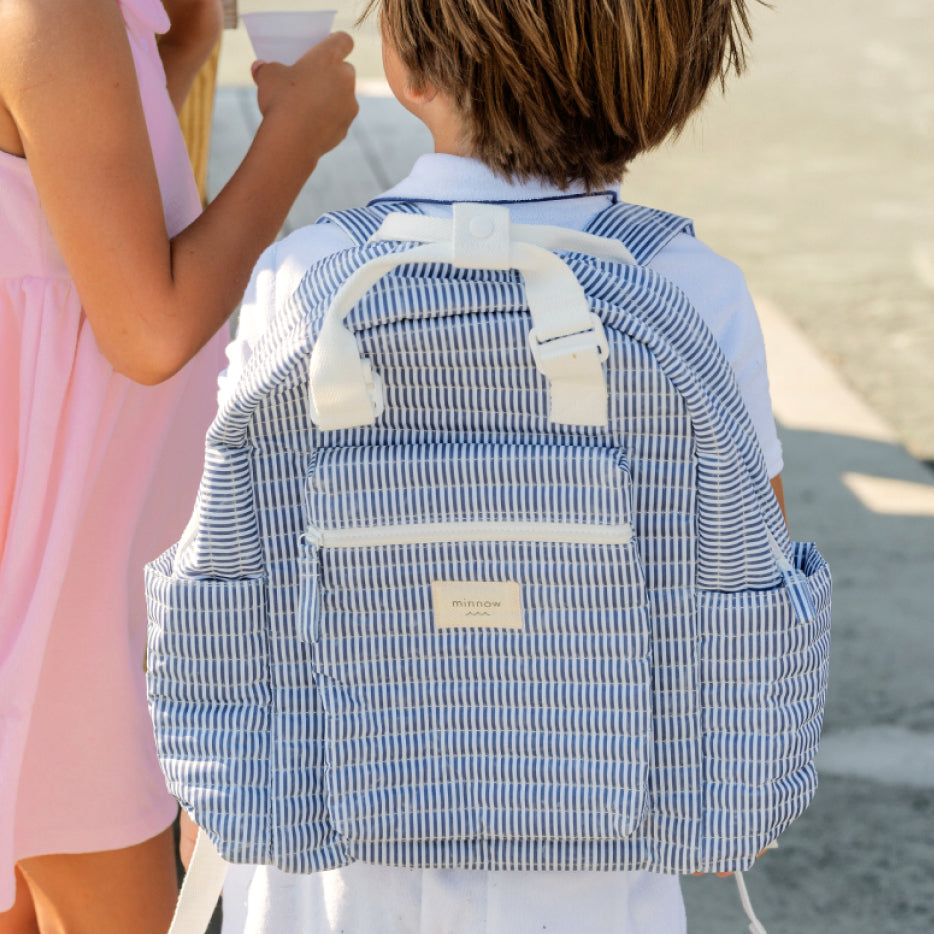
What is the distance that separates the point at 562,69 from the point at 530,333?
0.85ft

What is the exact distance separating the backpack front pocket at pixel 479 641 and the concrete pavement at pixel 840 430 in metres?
1.32

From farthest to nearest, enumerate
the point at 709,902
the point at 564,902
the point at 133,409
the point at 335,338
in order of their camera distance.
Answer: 1. the point at 709,902
2. the point at 133,409
3. the point at 564,902
4. the point at 335,338

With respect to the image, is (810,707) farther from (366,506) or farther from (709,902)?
(709,902)

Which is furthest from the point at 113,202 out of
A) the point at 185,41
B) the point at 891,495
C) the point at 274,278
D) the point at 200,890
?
the point at 891,495

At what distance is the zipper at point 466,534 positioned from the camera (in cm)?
108

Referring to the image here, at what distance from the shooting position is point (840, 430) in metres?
4.08

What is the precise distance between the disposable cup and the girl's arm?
244 millimetres

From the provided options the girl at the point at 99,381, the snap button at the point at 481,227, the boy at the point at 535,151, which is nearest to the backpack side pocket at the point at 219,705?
the boy at the point at 535,151

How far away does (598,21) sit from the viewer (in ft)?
3.63

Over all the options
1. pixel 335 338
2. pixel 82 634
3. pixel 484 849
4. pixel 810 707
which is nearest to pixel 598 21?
pixel 335 338

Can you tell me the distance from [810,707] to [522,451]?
35cm

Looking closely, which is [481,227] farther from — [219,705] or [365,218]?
[219,705]

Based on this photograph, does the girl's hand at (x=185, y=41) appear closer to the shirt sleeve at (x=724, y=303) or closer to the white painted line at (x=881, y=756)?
the shirt sleeve at (x=724, y=303)

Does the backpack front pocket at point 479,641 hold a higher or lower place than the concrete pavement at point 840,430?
higher
